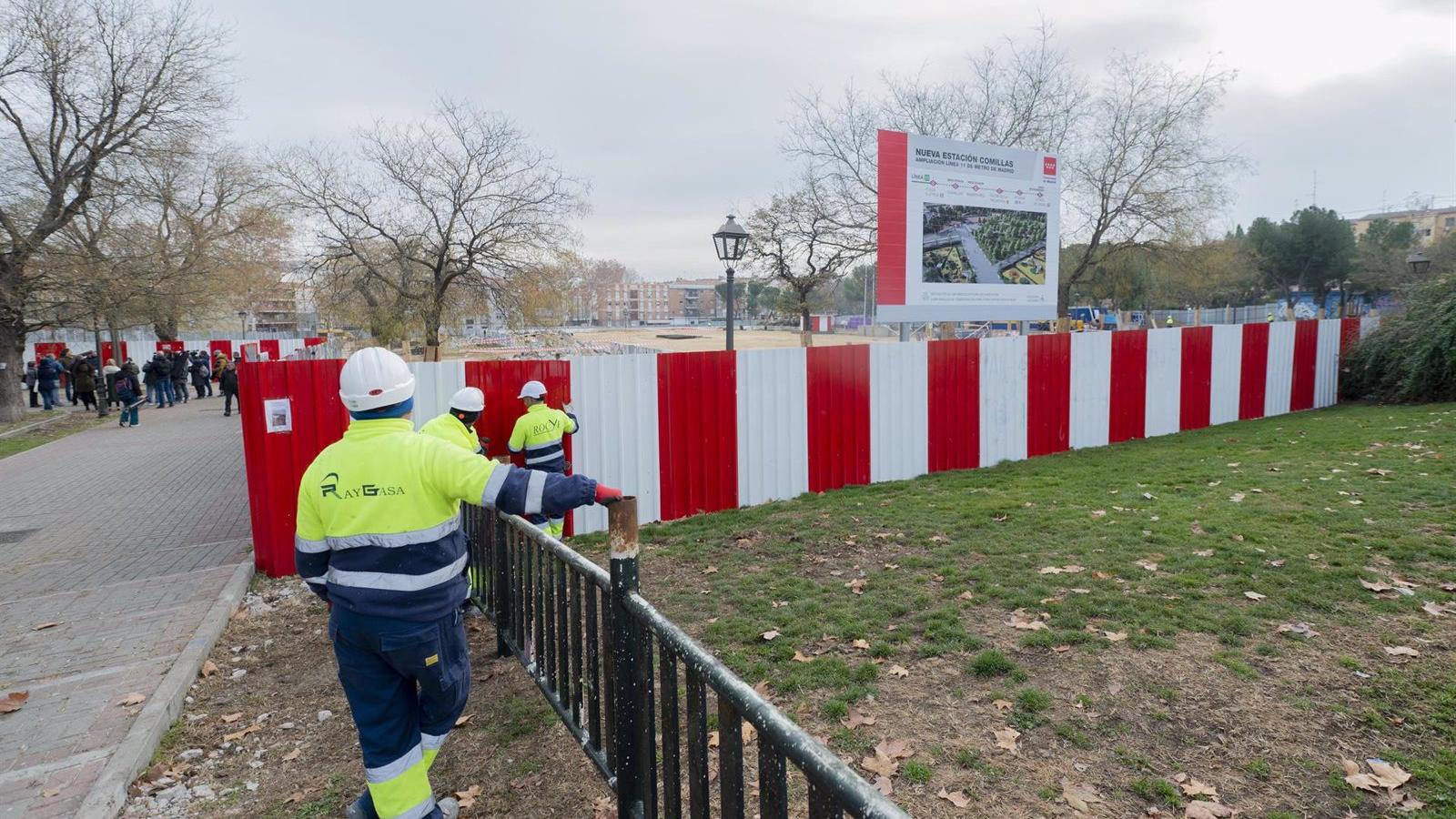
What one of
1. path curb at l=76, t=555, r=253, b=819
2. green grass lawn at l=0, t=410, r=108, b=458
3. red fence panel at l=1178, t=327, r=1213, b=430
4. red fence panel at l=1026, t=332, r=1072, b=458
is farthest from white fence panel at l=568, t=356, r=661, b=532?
green grass lawn at l=0, t=410, r=108, b=458

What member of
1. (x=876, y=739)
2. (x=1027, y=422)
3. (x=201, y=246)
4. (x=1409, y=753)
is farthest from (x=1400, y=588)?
(x=201, y=246)

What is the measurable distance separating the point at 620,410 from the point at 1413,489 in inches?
309

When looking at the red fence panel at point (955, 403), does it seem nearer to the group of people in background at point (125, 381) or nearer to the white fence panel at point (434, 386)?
the white fence panel at point (434, 386)

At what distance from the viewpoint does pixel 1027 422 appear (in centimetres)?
1116

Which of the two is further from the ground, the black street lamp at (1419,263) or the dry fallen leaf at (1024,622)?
the black street lamp at (1419,263)

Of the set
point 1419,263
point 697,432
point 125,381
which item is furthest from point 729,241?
point 1419,263

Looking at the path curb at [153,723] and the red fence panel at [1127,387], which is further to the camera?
the red fence panel at [1127,387]

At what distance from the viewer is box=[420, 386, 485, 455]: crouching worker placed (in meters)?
5.66

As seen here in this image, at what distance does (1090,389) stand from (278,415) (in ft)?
35.2

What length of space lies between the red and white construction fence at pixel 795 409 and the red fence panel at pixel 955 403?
0.02 m

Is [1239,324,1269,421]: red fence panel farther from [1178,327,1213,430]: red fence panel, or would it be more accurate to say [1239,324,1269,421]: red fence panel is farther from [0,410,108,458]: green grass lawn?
[0,410,108,458]: green grass lawn

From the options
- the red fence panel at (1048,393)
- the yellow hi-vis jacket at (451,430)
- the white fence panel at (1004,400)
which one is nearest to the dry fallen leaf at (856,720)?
the yellow hi-vis jacket at (451,430)

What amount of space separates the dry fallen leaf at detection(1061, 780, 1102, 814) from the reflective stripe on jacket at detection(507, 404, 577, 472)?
15.9 ft

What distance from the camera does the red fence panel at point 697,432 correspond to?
27.5 ft
